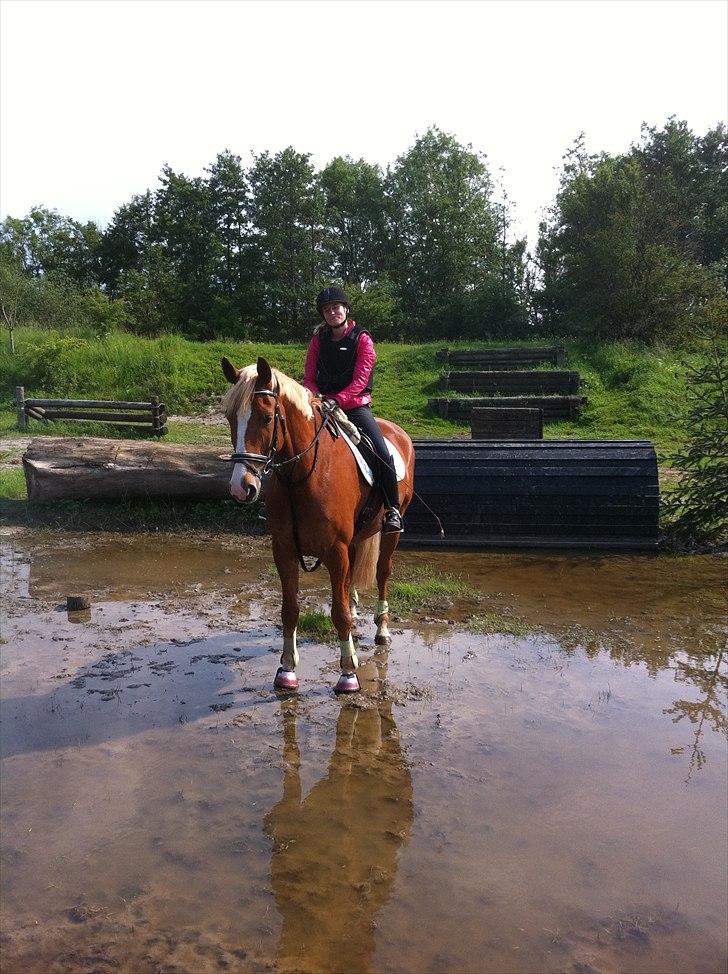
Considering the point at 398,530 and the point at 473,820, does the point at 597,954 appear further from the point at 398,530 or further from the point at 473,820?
the point at 398,530

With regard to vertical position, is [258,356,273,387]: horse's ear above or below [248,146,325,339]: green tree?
below

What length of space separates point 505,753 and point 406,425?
1518cm

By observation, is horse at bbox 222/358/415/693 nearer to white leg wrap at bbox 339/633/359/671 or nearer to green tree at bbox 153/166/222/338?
white leg wrap at bbox 339/633/359/671

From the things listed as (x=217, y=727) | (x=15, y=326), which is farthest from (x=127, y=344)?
(x=217, y=727)

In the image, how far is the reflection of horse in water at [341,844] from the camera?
342 cm

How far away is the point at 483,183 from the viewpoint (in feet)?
170

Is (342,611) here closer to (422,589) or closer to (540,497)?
(422,589)

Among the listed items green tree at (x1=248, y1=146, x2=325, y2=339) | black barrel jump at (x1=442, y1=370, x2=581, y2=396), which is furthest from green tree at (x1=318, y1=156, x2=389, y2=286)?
black barrel jump at (x1=442, y1=370, x2=581, y2=396)

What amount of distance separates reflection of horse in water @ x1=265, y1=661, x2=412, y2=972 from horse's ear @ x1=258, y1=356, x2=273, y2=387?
239 centimetres

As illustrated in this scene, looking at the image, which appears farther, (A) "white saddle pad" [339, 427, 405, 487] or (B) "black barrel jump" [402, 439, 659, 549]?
(B) "black barrel jump" [402, 439, 659, 549]

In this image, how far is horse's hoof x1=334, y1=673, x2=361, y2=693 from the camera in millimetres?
6000

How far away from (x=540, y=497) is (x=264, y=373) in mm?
6101

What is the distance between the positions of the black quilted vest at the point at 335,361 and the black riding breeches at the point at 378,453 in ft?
0.77

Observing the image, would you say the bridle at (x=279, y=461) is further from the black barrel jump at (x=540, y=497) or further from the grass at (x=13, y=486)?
the grass at (x=13, y=486)
